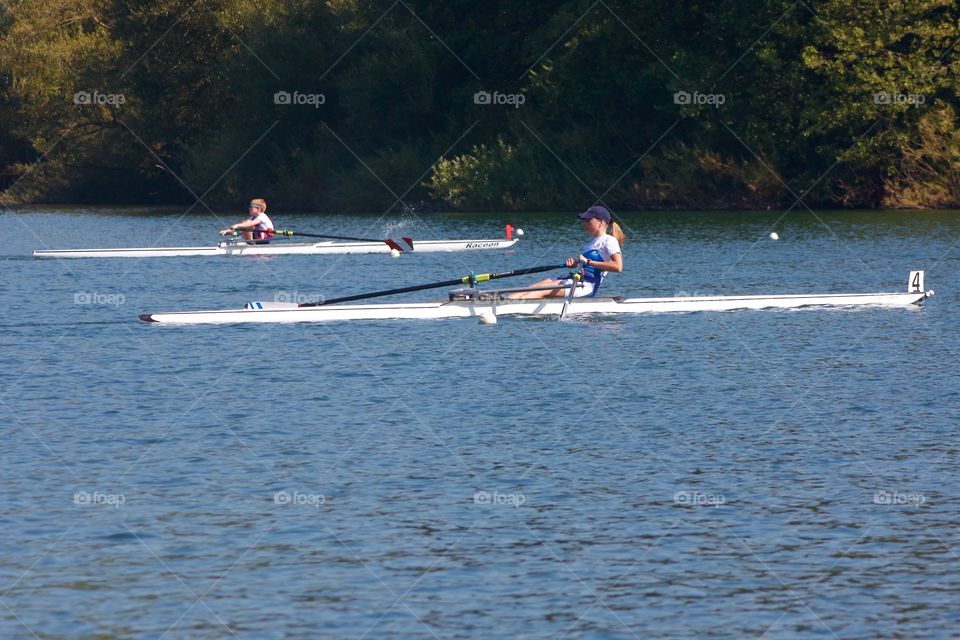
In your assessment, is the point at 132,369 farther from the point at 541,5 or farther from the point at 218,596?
the point at 541,5

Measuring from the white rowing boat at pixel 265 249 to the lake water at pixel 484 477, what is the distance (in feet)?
36.8

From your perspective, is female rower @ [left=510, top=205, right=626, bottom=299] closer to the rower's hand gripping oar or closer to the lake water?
the rower's hand gripping oar

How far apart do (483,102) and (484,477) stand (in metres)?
52.6

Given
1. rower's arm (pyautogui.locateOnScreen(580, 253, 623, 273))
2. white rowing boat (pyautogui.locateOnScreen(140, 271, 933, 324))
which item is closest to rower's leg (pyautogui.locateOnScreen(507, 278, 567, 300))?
white rowing boat (pyautogui.locateOnScreen(140, 271, 933, 324))

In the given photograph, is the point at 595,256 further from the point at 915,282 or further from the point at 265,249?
the point at 265,249

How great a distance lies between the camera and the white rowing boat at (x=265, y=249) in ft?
113

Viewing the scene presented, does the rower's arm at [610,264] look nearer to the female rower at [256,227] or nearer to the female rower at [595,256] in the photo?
the female rower at [595,256]

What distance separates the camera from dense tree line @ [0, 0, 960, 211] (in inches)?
2019

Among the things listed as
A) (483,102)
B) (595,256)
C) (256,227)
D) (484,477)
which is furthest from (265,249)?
(483,102)

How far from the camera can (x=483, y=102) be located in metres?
62.9

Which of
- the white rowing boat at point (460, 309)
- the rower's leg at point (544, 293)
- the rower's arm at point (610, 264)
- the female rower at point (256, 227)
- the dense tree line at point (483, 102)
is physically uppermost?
the dense tree line at point (483, 102)

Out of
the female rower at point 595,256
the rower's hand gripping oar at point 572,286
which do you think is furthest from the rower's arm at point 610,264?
the rower's hand gripping oar at point 572,286

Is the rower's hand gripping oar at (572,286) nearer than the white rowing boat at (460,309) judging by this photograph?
No

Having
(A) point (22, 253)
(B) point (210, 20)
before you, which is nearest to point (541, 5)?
(B) point (210, 20)
